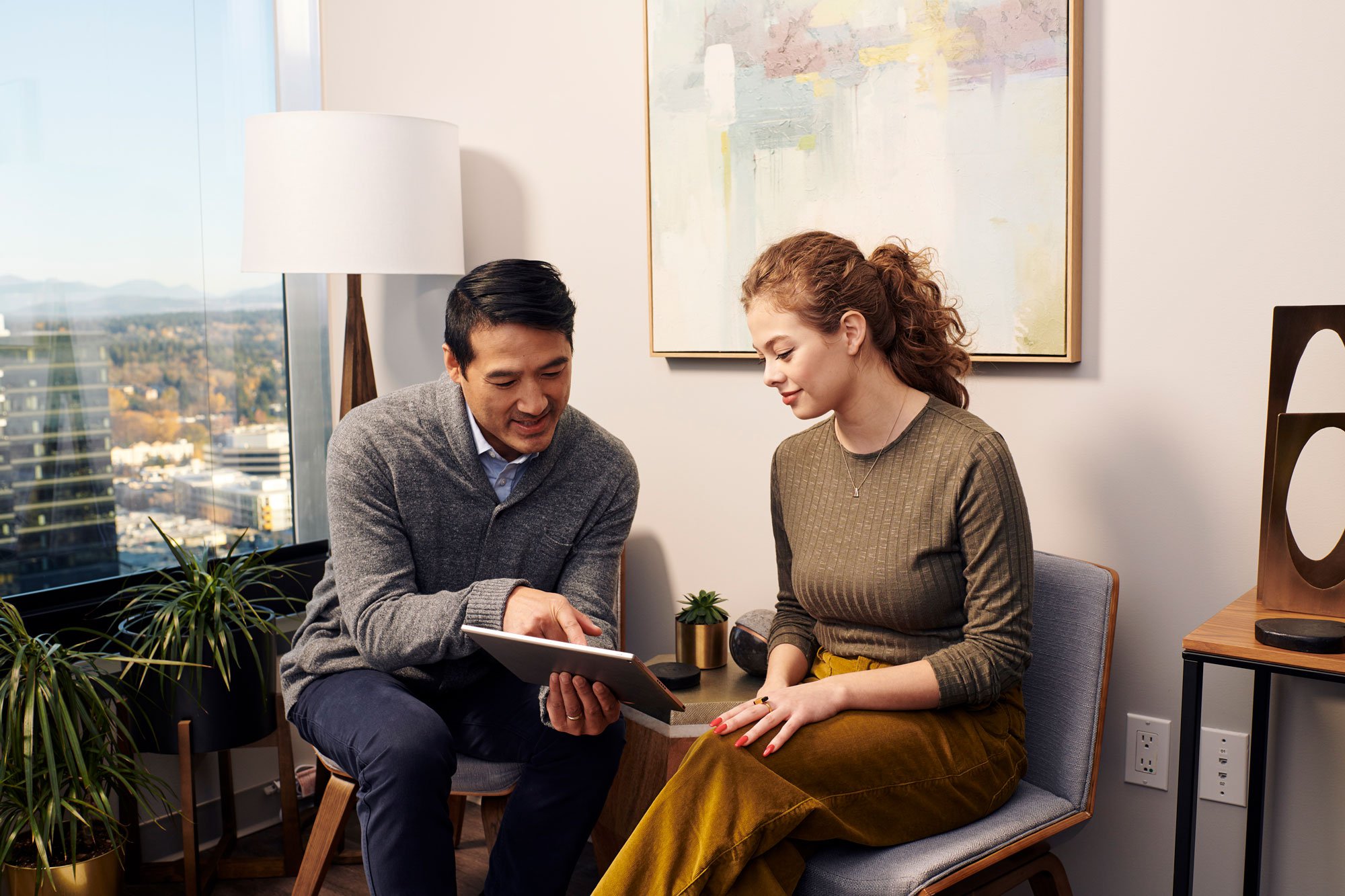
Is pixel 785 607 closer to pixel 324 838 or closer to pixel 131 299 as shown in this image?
pixel 324 838

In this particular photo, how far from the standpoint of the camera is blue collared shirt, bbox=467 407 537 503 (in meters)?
1.80

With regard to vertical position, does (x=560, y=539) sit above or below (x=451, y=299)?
below

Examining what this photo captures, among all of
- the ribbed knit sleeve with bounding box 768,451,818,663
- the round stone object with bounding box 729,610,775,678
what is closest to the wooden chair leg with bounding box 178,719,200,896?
the round stone object with bounding box 729,610,775,678

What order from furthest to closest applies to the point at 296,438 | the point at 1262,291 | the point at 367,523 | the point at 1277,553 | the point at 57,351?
the point at 296,438 < the point at 57,351 < the point at 367,523 < the point at 1262,291 < the point at 1277,553

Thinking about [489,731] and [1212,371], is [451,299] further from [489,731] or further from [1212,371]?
[1212,371]

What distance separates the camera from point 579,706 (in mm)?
1579

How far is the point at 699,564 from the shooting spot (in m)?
2.28

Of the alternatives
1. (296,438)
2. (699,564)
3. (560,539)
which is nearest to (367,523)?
(560,539)

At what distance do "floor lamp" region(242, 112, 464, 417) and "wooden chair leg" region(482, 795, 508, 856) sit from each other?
1.06 metres

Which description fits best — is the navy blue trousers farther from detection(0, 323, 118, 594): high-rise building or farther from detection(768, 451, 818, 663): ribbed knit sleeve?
detection(0, 323, 118, 594): high-rise building

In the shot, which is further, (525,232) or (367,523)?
(525,232)

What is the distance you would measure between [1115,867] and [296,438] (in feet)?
6.73

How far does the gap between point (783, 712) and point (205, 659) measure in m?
1.28

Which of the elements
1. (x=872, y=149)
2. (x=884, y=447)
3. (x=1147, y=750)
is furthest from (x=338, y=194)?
(x=1147, y=750)
